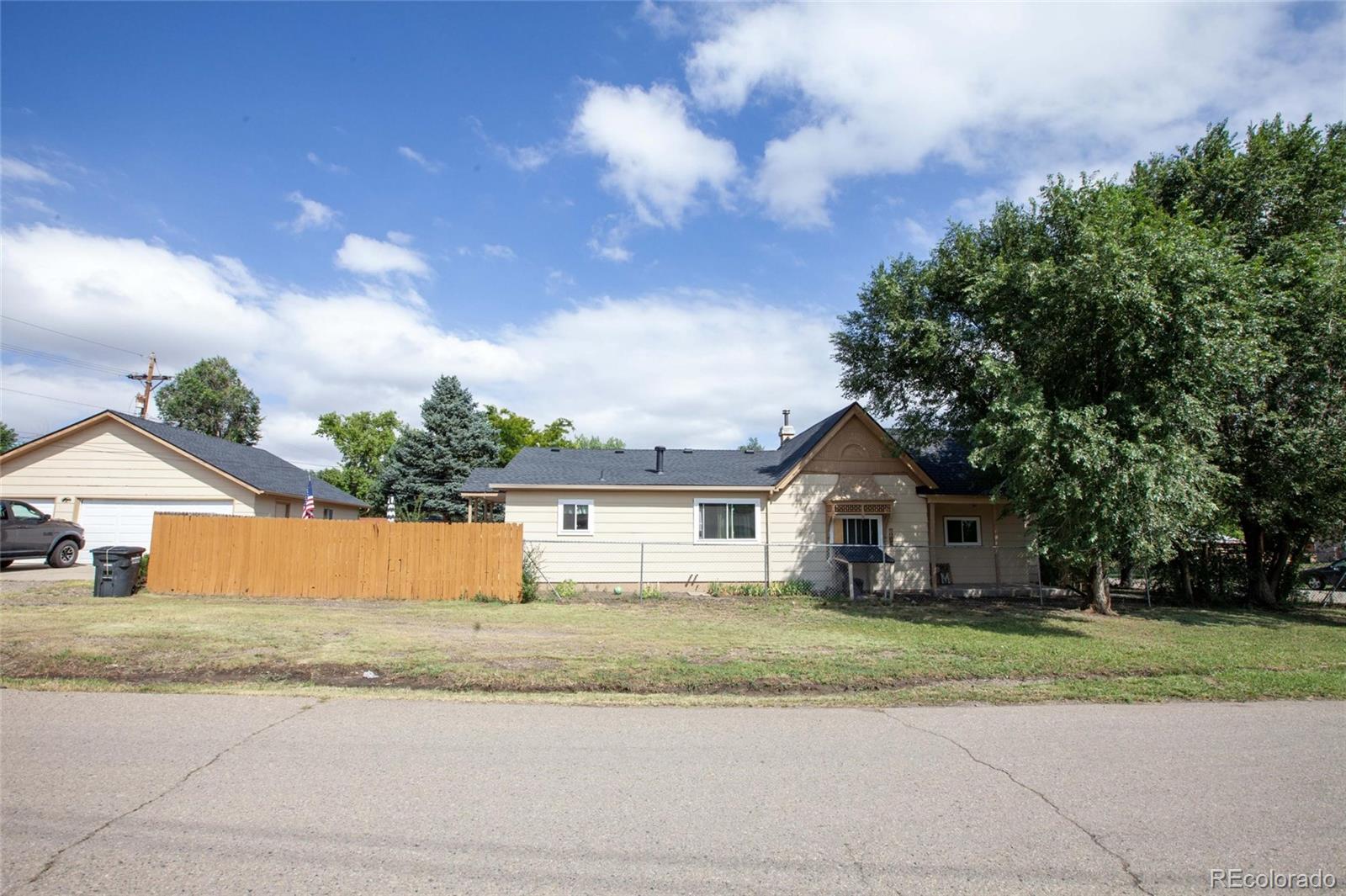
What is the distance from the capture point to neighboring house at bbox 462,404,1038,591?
19.1 m

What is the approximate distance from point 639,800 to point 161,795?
3.08 meters

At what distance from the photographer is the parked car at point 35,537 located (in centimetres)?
1750

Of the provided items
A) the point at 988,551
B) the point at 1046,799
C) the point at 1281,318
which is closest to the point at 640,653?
the point at 1046,799

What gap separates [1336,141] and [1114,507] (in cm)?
1288

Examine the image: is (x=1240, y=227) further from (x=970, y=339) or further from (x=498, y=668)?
(x=498, y=668)

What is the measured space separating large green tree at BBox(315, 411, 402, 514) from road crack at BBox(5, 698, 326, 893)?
5117 centimetres

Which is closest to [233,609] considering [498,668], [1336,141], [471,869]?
[498,668]

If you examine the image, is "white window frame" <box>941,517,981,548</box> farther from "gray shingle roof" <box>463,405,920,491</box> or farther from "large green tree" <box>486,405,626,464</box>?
"large green tree" <box>486,405,626,464</box>

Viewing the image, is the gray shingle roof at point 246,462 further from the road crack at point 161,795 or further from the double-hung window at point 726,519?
the road crack at point 161,795

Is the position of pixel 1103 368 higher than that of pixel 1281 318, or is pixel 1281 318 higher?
pixel 1281 318

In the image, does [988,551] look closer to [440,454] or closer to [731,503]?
[731,503]

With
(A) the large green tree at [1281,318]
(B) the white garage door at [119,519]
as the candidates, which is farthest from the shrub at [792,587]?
(B) the white garage door at [119,519]

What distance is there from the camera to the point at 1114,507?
12.8 m

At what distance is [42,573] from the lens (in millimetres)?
17688
